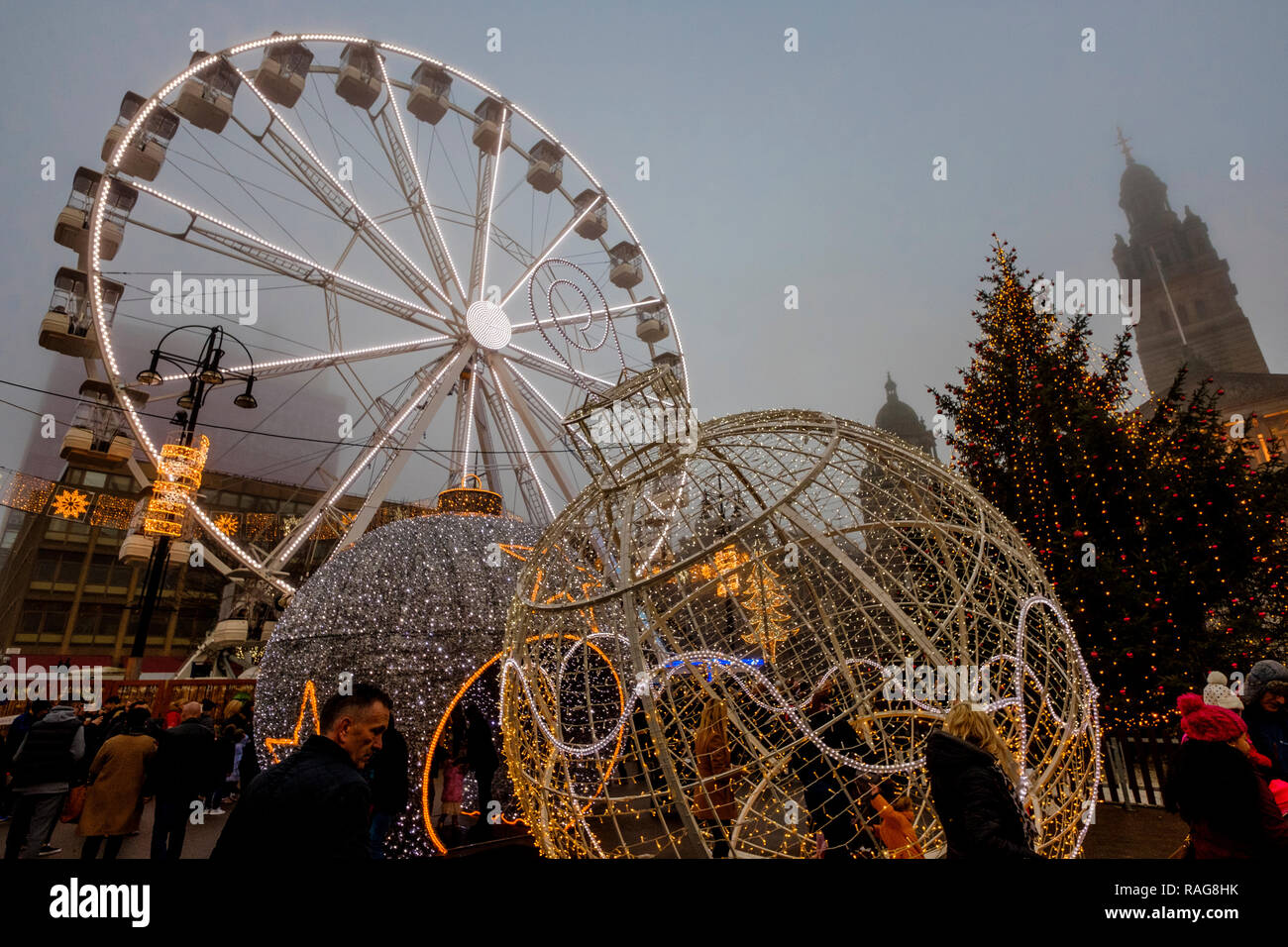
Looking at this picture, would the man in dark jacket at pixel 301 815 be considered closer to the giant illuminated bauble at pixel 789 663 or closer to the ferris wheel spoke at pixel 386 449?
the giant illuminated bauble at pixel 789 663

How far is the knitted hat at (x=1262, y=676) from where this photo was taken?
377 cm

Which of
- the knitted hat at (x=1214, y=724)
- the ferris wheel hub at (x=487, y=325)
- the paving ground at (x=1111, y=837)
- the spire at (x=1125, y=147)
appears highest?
the spire at (x=1125, y=147)

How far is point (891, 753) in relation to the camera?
4934mm

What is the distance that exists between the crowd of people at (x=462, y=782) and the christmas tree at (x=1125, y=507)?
9.54ft

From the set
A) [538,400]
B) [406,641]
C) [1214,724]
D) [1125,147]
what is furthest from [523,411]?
[1125,147]

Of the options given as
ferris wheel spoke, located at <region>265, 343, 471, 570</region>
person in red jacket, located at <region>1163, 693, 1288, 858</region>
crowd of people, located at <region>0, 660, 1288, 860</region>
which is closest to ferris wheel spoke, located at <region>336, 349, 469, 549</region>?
ferris wheel spoke, located at <region>265, 343, 471, 570</region>

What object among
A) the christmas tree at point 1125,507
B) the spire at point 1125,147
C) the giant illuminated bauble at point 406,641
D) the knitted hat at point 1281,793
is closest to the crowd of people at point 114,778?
the giant illuminated bauble at point 406,641

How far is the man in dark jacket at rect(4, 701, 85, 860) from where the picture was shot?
4.83m

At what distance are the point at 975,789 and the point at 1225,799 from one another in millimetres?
950

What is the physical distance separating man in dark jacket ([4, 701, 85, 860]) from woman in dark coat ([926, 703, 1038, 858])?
6187 millimetres

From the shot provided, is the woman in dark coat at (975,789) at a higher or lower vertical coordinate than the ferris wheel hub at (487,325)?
lower

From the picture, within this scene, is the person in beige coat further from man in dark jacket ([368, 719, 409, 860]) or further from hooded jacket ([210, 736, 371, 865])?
hooded jacket ([210, 736, 371, 865])
